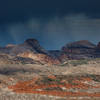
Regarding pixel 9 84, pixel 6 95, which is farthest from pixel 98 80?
pixel 6 95

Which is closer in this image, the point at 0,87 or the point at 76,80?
the point at 0,87

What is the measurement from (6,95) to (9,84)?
1847cm

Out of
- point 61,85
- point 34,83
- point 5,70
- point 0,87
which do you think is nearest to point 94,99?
point 61,85

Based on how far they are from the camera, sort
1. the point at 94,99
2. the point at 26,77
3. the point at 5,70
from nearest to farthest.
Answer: the point at 94,99 < the point at 26,77 < the point at 5,70

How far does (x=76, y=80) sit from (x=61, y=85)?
13.9 meters

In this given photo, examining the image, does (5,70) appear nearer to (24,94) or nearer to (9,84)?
(9,84)

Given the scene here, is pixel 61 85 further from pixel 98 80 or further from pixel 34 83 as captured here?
pixel 98 80

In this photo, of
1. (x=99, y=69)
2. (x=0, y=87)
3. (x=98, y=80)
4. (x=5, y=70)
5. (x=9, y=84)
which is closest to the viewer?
(x=0, y=87)

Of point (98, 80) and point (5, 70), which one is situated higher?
point (5, 70)

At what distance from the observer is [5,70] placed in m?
112

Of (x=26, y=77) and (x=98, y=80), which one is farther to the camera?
(x=98, y=80)

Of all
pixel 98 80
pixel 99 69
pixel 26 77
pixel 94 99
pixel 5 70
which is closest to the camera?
pixel 94 99

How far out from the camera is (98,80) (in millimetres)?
100188

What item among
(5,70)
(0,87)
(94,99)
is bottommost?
(94,99)
